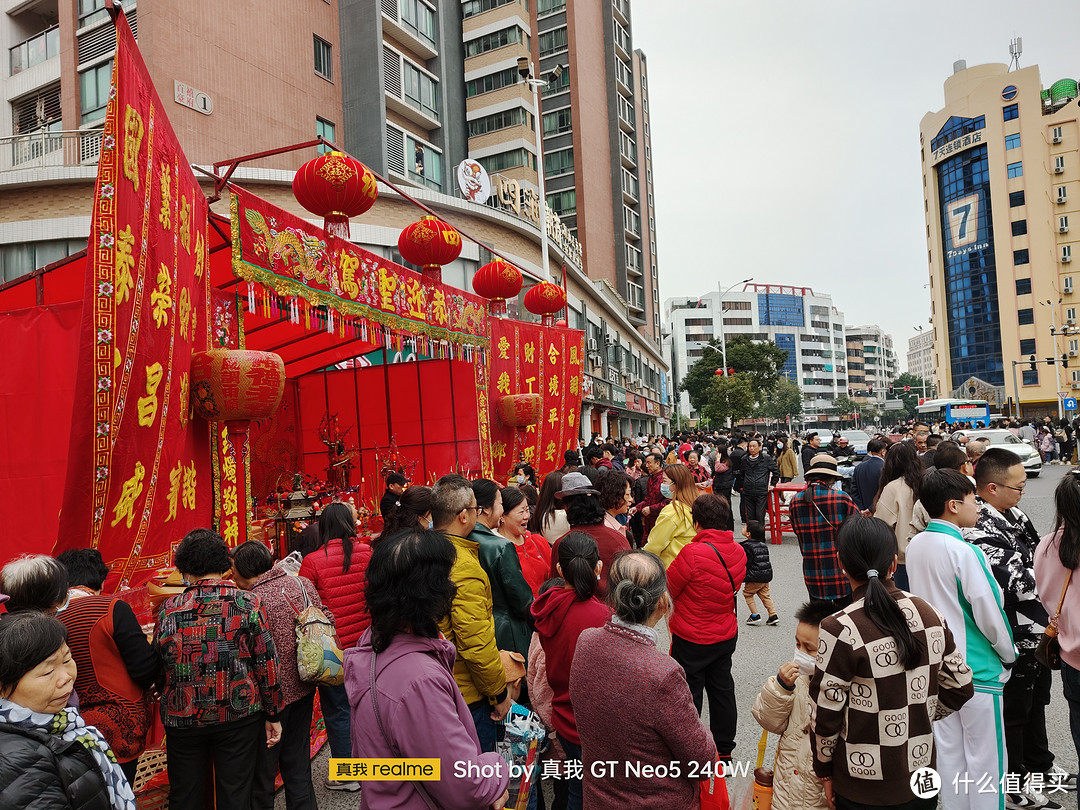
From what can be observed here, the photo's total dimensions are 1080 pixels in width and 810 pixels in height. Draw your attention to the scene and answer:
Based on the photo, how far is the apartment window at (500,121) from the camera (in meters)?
29.2

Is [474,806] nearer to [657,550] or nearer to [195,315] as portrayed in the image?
[657,550]

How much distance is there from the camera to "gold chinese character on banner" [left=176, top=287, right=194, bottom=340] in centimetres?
459

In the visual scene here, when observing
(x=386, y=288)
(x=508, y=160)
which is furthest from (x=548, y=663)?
(x=508, y=160)

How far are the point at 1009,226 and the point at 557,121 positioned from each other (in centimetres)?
3521

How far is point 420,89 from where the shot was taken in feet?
78.5

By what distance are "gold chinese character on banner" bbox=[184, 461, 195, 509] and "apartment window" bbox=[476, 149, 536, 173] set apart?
26.8 m

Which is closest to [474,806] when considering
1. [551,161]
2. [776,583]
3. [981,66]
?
[776,583]

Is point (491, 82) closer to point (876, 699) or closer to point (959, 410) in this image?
point (959, 410)

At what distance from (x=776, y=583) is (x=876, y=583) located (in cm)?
625

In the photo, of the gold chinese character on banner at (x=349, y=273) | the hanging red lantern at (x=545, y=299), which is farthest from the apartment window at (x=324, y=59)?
the gold chinese character on banner at (x=349, y=273)

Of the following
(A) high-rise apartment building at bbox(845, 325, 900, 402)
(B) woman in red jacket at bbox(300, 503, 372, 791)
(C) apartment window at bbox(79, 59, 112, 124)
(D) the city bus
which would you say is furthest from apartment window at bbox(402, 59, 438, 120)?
(A) high-rise apartment building at bbox(845, 325, 900, 402)

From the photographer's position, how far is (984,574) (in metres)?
2.80

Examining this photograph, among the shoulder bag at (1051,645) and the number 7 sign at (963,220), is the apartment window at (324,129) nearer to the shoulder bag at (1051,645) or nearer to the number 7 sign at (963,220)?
the shoulder bag at (1051,645)

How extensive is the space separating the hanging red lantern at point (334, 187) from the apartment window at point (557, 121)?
29964 millimetres
